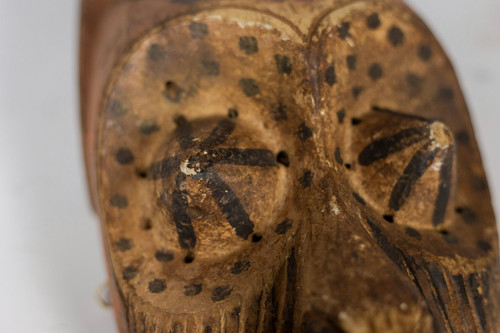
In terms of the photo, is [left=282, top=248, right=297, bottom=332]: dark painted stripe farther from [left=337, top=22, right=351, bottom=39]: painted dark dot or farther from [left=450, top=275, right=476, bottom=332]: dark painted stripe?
[left=337, top=22, right=351, bottom=39]: painted dark dot

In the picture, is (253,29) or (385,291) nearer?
(385,291)

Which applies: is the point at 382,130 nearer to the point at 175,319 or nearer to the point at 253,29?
the point at 253,29

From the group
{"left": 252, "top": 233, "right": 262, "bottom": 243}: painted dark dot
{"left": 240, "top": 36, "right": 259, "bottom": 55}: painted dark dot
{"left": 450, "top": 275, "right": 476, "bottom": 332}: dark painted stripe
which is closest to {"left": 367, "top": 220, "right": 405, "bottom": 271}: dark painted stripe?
{"left": 450, "top": 275, "right": 476, "bottom": 332}: dark painted stripe

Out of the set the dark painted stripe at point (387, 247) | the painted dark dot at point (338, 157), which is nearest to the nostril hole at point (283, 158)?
the painted dark dot at point (338, 157)

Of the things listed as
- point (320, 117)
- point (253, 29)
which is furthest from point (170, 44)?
point (320, 117)

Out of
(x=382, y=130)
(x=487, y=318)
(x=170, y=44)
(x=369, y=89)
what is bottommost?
(x=487, y=318)

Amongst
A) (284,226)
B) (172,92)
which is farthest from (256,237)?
(172,92)

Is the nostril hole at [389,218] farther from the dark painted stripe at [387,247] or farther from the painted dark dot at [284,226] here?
the painted dark dot at [284,226]
